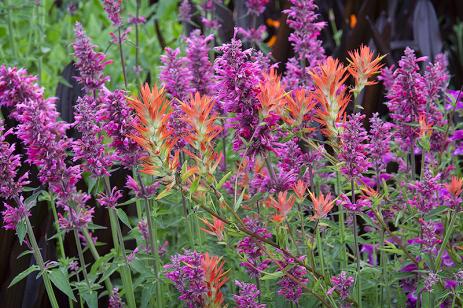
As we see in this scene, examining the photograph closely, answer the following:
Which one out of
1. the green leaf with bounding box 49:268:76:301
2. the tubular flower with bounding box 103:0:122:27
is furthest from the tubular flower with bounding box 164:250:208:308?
the tubular flower with bounding box 103:0:122:27

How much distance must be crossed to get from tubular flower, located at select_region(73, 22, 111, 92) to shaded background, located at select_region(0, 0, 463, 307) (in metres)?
0.42

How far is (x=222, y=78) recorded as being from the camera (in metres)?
1.47

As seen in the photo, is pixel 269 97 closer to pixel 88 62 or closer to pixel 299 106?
pixel 299 106

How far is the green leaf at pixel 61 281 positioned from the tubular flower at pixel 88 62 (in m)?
0.53

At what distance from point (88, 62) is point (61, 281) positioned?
1.99ft

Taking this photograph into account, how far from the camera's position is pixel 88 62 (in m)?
2.00

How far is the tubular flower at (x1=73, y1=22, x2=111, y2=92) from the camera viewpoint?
1.98 m

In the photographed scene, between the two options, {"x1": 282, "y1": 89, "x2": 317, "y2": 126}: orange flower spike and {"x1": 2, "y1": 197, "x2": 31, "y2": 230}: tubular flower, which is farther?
{"x1": 2, "y1": 197, "x2": 31, "y2": 230}: tubular flower

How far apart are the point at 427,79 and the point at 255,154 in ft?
2.05

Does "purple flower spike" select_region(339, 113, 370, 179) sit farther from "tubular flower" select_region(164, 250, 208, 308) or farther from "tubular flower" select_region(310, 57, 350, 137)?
"tubular flower" select_region(164, 250, 208, 308)

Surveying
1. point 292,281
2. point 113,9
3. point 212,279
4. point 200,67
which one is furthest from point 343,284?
point 113,9

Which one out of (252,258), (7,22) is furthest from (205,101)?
(7,22)

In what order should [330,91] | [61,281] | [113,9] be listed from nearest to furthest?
[330,91] → [61,281] → [113,9]

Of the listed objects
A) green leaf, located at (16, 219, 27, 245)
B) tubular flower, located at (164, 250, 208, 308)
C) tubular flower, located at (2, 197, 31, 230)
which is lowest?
tubular flower, located at (164, 250, 208, 308)
